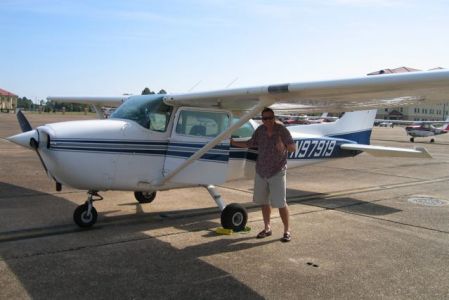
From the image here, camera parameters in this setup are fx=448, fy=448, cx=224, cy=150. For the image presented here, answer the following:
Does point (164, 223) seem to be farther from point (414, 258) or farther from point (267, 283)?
point (414, 258)

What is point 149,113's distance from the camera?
6.25m

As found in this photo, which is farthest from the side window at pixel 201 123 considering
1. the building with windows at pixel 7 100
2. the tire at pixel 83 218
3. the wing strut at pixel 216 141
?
the building with windows at pixel 7 100

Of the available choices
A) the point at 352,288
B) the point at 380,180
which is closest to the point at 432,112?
the point at 380,180

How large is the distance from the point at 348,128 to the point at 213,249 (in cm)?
525

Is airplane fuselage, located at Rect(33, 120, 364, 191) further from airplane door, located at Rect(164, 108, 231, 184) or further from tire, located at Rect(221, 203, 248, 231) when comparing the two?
tire, located at Rect(221, 203, 248, 231)

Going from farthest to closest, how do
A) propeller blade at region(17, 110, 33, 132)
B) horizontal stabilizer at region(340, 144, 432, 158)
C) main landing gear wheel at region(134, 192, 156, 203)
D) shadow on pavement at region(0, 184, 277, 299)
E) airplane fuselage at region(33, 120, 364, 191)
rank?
1. horizontal stabilizer at region(340, 144, 432, 158)
2. main landing gear wheel at region(134, 192, 156, 203)
3. propeller blade at region(17, 110, 33, 132)
4. airplane fuselage at region(33, 120, 364, 191)
5. shadow on pavement at region(0, 184, 277, 299)

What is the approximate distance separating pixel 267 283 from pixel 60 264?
2.12 metres

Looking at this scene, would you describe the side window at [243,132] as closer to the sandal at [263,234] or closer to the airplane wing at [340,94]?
the airplane wing at [340,94]

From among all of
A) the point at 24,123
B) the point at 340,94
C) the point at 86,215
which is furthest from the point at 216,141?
the point at 24,123

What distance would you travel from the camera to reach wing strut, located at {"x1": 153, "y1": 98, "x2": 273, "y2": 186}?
5.42m

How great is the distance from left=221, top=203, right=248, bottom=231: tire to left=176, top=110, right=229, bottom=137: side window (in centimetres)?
113

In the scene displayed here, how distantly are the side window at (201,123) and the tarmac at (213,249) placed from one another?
53.2 inches

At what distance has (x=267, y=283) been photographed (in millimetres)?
4281

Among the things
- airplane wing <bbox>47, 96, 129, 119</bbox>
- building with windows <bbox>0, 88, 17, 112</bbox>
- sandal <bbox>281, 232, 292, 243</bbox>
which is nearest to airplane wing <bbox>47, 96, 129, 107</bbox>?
airplane wing <bbox>47, 96, 129, 119</bbox>
